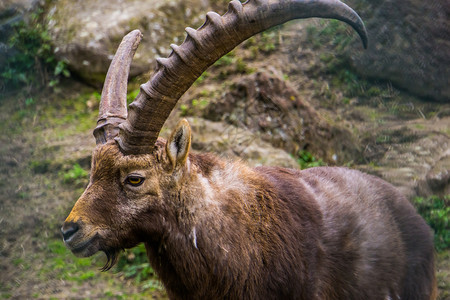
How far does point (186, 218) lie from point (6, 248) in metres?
4.44

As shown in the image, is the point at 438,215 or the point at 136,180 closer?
the point at 136,180

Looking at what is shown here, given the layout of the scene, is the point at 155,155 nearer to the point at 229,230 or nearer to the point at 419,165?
the point at 229,230

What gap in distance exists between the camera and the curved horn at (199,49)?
4.12 meters

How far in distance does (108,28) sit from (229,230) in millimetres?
6617

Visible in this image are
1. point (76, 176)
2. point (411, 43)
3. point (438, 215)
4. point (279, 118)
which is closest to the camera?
point (438, 215)

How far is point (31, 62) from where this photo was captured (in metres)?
9.98

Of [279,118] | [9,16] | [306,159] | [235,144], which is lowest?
[306,159]

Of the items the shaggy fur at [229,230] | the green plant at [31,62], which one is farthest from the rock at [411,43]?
the green plant at [31,62]

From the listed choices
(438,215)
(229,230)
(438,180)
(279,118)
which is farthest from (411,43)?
(229,230)

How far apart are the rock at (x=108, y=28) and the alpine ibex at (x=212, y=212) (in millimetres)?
5068

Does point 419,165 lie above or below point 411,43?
below


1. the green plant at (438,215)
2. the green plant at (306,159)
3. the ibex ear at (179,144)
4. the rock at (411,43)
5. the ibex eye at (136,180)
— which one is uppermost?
the ibex ear at (179,144)

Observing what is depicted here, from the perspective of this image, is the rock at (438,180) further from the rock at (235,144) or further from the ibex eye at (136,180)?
the ibex eye at (136,180)

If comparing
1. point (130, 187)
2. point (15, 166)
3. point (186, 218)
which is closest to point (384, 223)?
point (186, 218)
